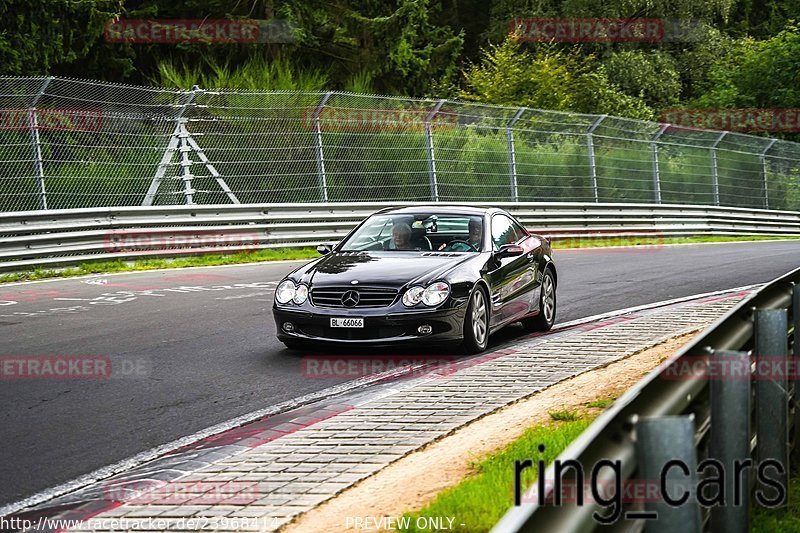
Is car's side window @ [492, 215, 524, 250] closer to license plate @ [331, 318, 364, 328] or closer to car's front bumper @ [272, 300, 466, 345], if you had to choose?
car's front bumper @ [272, 300, 466, 345]

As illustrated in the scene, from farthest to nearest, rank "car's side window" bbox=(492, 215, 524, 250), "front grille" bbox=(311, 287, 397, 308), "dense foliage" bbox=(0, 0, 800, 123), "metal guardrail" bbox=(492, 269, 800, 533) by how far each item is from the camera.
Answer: "dense foliage" bbox=(0, 0, 800, 123)
"car's side window" bbox=(492, 215, 524, 250)
"front grille" bbox=(311, 287, 397, 308)
"metal guardrail" bbox=(492, 269, 800, 533)

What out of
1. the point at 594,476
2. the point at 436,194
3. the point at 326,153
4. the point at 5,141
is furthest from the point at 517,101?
the point at 594,476

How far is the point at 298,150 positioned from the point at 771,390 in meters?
18.6

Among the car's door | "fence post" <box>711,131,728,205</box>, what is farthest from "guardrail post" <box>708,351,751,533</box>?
"fence post" <box>711,131,728,205</box>

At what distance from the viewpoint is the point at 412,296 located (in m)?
10.4

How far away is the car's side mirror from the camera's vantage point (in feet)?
37.5

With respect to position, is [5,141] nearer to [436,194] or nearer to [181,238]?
[181,238]

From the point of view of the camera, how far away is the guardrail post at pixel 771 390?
17.7ft

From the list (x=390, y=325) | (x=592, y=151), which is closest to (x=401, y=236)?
(x=390, y=325)

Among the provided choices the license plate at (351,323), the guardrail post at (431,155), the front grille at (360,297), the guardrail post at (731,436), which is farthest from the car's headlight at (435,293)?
the guardrail post at (431,155)

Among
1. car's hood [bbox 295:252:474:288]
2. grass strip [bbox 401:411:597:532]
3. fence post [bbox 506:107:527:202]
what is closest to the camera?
grass strip [bbox 401:411:597:532]

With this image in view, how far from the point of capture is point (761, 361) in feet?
17.9

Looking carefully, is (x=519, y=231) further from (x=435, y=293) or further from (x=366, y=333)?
(x=366, y=333)

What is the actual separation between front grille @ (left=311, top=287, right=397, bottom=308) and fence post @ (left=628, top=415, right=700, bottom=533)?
23.0 feet
